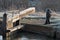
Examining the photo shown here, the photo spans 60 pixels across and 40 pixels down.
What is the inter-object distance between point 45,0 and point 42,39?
987cm

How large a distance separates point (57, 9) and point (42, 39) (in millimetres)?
9135

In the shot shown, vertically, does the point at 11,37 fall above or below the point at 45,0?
below

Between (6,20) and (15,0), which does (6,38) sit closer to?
(6,20)

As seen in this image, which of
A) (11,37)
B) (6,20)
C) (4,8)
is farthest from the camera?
(4,8)

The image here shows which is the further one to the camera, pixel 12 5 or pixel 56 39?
pixel 12 5

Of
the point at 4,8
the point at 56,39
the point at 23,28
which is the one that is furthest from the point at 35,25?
the point at 4,8

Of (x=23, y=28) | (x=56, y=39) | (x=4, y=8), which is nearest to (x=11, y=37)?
(x=23, y=28)

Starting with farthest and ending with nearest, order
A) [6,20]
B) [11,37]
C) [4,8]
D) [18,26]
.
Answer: [4,8], [18,26], [11,37], [6,20]

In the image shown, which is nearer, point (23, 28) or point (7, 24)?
point (7, 24)

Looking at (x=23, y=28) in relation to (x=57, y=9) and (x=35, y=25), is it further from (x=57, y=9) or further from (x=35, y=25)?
(x=57, y=9)

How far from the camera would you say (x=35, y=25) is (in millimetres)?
13203

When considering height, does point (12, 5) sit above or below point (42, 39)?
above

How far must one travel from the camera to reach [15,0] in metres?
21.8

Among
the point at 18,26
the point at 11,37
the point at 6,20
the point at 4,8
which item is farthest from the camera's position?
the point at 4,8
